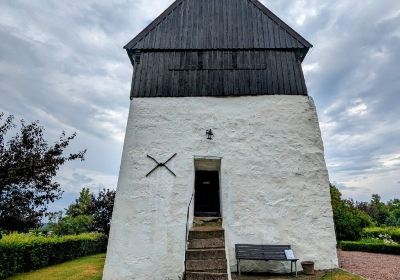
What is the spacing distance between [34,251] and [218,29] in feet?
37.6

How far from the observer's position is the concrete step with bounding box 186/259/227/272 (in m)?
6.32

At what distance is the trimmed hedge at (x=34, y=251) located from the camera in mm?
9922

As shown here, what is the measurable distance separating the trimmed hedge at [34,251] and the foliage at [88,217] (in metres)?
1.45

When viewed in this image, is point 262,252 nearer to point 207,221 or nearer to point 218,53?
point 207,221

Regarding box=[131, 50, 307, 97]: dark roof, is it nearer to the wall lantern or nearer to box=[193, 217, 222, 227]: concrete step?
the wall lantern

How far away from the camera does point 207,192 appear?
32.9ft

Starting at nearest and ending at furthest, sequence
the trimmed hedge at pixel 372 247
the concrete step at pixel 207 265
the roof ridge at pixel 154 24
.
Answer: the concrete step at pixel 207 265
the roof ridge at pixel 154 24
the trimmed hedge at pixel 372 247

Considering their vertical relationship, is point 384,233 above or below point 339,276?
above

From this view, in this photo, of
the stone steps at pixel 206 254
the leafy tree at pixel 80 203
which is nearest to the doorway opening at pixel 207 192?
the stone steps at pixel 206 254

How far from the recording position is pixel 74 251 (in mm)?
15961

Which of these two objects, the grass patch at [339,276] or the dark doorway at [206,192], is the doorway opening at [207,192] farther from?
the grass patch at [339,276]

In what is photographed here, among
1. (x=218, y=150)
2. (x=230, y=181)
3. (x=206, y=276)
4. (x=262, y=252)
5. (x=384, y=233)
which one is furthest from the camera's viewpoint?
(x=384, y=233)

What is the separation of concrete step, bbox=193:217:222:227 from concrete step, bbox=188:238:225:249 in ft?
3.22

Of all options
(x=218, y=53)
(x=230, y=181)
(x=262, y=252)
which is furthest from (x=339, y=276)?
(x=218, y=53)
